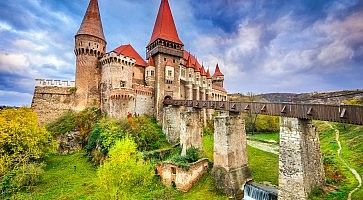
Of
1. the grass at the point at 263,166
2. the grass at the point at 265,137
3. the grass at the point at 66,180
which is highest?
the grass at the point at 265,137

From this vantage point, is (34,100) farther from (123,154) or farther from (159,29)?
(123,154)

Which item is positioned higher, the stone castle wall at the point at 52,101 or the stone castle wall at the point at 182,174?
the stone castle wall at the point at 52,101

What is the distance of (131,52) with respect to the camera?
39.8m

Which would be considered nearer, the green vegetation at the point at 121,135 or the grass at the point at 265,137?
the green vegetation at the point at 121,135

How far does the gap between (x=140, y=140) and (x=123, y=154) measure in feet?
35.9

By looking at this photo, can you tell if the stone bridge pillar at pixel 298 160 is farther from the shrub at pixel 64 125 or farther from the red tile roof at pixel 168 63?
the shrub at pixel 64 125

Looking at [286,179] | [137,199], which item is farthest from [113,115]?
[286,179]

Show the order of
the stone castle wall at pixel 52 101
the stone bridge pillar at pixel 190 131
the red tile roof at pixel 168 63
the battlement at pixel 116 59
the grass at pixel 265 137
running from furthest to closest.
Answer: the grass at pixel 265 137 → the red tile roof at pixel 168 63 → the stone castle wall at pixel 52 101 → the battlement at pixel 116 59 → the stone bridge pillar at pixel 190 131

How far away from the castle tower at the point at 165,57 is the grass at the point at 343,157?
22.2 m

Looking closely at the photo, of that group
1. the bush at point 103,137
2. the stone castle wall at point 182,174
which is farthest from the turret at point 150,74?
the stone castle wall at point 182,174

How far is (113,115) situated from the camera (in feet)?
110

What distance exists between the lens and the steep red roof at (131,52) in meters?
38.7

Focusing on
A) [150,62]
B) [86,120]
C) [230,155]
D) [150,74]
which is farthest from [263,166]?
[86,120]

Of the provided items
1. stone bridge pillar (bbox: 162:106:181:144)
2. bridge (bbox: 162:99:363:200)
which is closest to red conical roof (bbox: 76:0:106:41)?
stone bridge pillar (bbox: 162:106:181:144)
